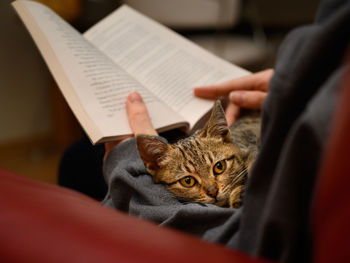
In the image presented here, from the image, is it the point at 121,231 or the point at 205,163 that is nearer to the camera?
the point at 121,231

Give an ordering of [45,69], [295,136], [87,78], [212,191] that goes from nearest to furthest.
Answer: [295,136]
[212,191]
[87,78]
[45,69]

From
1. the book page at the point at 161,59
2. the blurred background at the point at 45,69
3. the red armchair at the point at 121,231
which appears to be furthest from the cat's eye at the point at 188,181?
the blurred background at the point at 45,69

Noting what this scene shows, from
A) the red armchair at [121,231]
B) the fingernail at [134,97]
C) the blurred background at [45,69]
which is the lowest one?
the blurred background at [45,69]

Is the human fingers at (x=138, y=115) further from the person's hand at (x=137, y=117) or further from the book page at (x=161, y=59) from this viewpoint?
the book page at (x=161, y=59)

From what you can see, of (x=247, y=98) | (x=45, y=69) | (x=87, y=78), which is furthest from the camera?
(x=45, y=69)

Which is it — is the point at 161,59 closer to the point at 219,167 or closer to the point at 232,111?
the point at 232,111

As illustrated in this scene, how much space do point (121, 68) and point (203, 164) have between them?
466 mm

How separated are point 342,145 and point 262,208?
0.15 m

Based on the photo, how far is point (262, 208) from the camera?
37 centimetres

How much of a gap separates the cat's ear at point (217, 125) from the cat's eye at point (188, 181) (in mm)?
127

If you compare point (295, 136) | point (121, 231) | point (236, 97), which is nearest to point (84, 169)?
point (236, 97)

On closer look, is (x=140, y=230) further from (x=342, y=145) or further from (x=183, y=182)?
(x=183, y=182)

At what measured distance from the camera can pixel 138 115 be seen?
0.82 meters

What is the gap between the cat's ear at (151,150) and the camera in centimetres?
70
